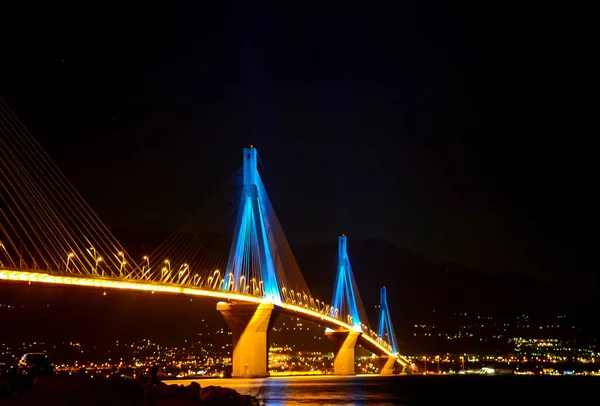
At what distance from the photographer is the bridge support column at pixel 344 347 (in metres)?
95.6

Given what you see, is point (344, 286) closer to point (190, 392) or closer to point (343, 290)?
point (343, 290)

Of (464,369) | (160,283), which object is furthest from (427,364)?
(160,283)

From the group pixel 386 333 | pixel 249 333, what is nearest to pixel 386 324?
pixel 386 333

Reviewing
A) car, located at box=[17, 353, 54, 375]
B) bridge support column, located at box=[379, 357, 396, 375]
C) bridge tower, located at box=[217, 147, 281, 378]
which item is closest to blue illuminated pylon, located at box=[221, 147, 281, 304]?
bridge tower, located at box=[217, 147, 281, 378]

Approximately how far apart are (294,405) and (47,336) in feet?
246

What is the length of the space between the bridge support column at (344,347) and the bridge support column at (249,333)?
3283cm

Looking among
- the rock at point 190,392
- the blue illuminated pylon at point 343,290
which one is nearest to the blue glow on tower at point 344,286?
the blue illuminated pylon at point 343,290

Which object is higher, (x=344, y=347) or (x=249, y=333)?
(x=344, y=347)

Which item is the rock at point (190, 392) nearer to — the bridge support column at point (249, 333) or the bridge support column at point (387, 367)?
the bridge support column at point (249, 333)

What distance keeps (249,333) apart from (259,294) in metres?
3.09

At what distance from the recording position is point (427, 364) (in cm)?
17812

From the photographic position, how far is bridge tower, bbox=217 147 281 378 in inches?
2346

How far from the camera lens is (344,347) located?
3824 inches

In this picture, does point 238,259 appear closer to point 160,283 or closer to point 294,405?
point 160,283
